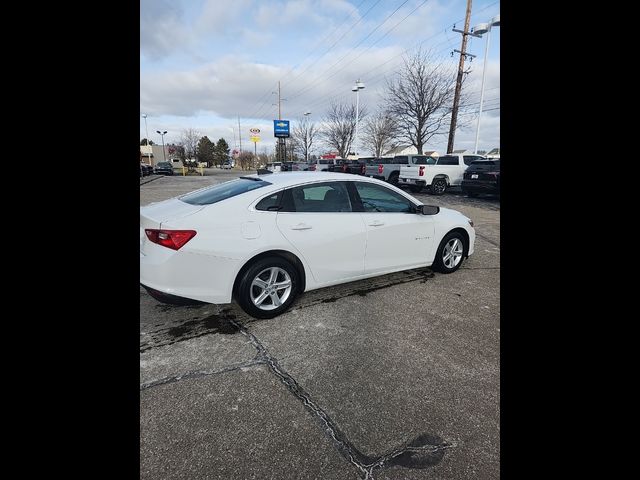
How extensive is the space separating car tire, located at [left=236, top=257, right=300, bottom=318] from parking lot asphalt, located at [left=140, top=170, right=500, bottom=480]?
0.50 feet

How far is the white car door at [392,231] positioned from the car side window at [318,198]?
Answer: 23cm

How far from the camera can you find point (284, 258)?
3.41 meters

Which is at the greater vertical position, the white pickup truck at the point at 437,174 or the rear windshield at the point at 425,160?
the rear windshield at the point at 425,160

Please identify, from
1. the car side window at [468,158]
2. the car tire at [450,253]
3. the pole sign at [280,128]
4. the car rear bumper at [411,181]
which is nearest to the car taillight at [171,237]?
the car tire at [450,253]

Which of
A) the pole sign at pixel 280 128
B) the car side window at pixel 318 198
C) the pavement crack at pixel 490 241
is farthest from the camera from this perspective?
the pole sign at pixel 280 128

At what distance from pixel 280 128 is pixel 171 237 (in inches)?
1821

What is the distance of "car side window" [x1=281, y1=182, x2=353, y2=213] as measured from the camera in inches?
141

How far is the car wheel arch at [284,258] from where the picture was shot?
3.23 metres

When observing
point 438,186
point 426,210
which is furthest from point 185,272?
point 438,186

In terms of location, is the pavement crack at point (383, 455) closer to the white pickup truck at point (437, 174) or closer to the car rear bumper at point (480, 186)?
the car rear bumper at point (480, 186)

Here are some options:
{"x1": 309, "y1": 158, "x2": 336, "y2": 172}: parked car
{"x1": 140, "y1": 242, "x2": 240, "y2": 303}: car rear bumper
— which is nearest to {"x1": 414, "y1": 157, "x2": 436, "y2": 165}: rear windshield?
{"x1": 309, "y1": 158, "x2": 336, "y2": 172}: parked car

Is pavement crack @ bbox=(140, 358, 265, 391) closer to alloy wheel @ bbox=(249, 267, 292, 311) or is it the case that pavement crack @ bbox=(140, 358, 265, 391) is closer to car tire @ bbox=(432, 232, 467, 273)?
alloy wheel @ bbox=(249, 267, 292, 311)
